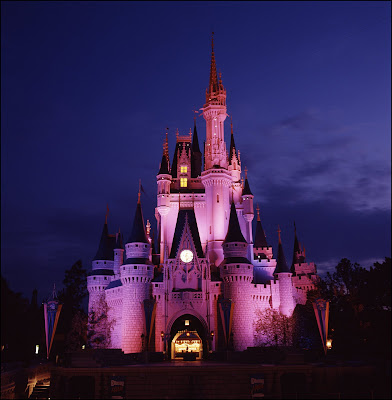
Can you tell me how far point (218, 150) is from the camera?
62.1 meters

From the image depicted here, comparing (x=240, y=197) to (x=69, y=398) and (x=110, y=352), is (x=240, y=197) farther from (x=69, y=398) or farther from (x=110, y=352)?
(x=69, y=398)

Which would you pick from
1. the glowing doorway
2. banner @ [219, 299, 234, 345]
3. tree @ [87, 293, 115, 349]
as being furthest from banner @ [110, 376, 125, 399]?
tree @ [87, 293, 115, 349]

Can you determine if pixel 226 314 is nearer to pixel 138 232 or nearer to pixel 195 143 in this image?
pixel 138 232

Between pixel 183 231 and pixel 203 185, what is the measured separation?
11264mm

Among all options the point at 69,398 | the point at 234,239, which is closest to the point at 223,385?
the point at 69,398

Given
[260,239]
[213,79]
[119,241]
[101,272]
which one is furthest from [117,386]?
[213,79]

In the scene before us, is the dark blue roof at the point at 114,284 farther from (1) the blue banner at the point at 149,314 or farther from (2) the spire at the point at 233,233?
(2) the spire at the point at 233,233

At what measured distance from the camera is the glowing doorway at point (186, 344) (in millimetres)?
50656

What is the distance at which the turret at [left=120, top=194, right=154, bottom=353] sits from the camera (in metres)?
49.0

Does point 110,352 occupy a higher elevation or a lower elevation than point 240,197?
lower

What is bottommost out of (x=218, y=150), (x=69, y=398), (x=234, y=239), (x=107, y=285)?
(x=69, y=398)

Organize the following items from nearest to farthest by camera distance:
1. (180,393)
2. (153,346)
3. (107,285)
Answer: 1. (180,393)
2. (153,346)
3. (107,285)

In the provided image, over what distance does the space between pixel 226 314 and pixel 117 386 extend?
56.7 ft

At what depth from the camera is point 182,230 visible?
2253 inches
